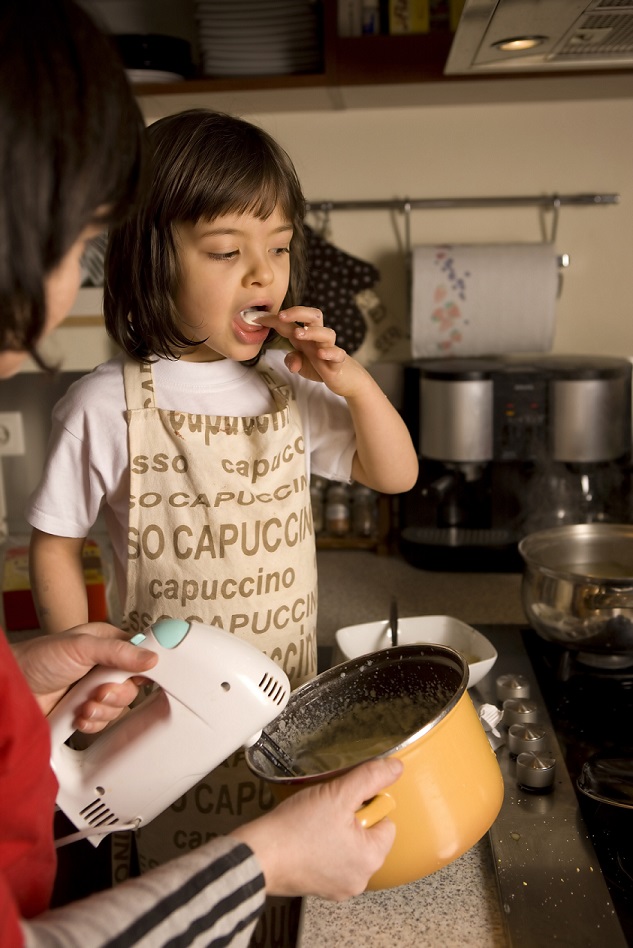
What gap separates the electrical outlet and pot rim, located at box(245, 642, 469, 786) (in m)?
1.41

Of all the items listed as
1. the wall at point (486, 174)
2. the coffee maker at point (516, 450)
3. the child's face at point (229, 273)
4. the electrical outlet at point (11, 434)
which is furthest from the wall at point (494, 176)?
the child's face at point (229, 273)

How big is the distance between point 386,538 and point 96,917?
1.32 metres

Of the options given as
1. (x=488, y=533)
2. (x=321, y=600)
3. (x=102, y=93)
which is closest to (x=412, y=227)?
(x=488, y=533)

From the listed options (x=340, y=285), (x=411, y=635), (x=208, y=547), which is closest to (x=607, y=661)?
(x=411, y=635)

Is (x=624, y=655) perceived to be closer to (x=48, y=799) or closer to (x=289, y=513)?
(x=289, y=513)

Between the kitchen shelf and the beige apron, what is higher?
the kitchen shelf

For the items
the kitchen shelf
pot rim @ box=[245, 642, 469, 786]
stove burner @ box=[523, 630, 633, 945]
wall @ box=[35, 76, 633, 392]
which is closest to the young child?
pot rim @ box=[245, 642, 469, 786]

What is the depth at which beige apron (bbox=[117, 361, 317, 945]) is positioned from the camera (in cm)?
89

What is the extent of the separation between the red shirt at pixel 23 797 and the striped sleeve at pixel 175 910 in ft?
0.22

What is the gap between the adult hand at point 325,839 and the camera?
0.57m

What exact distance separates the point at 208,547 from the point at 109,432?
0.15m

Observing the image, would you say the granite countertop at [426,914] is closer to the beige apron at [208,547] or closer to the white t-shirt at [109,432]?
the beige apron at [208,547]

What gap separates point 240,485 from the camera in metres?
0.91

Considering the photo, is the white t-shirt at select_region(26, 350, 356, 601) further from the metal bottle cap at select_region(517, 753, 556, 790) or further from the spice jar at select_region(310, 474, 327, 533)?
the spice jar at select_region(310, 474, 327, 533)
